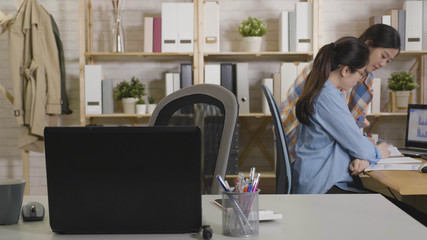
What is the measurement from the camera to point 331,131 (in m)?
2.33

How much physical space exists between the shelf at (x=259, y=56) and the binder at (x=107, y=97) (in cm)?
74

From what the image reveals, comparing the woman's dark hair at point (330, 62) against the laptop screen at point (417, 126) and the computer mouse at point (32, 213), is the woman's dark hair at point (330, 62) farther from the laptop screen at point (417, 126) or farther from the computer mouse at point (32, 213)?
the computer mouse at point (32, 213)

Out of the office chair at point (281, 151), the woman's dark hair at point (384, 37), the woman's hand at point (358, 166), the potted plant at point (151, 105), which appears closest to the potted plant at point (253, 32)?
the potted plant at point (151, 105)

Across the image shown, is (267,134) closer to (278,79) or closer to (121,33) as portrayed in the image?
(278,79)

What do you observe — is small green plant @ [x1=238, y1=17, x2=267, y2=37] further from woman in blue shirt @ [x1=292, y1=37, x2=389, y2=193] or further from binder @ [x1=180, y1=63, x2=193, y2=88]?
woman in blue shirt @ [x1=292, y1=37, x2=389, y2=193]

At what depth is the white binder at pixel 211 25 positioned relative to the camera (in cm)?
386

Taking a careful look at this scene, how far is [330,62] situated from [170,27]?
1722mm

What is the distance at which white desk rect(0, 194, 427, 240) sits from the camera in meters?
1.11

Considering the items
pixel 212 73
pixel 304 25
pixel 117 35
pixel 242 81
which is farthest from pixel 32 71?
pixel 304 25

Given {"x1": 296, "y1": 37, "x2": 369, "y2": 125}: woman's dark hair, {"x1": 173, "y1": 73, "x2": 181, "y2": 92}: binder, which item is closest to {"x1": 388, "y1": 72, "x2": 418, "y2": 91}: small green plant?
{"x1": 173, "y1": 73, "x2": 181, "y2": 92}: binder

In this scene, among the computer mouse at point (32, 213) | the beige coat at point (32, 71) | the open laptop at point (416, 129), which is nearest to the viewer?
the computer mouse at point (32, 213)

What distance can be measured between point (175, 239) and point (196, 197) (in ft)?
0.31

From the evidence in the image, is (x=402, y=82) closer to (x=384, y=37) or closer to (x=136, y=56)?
(x=384, y=37)

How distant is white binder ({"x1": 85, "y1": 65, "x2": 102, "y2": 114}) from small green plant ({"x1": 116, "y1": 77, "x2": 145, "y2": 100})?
159mm
